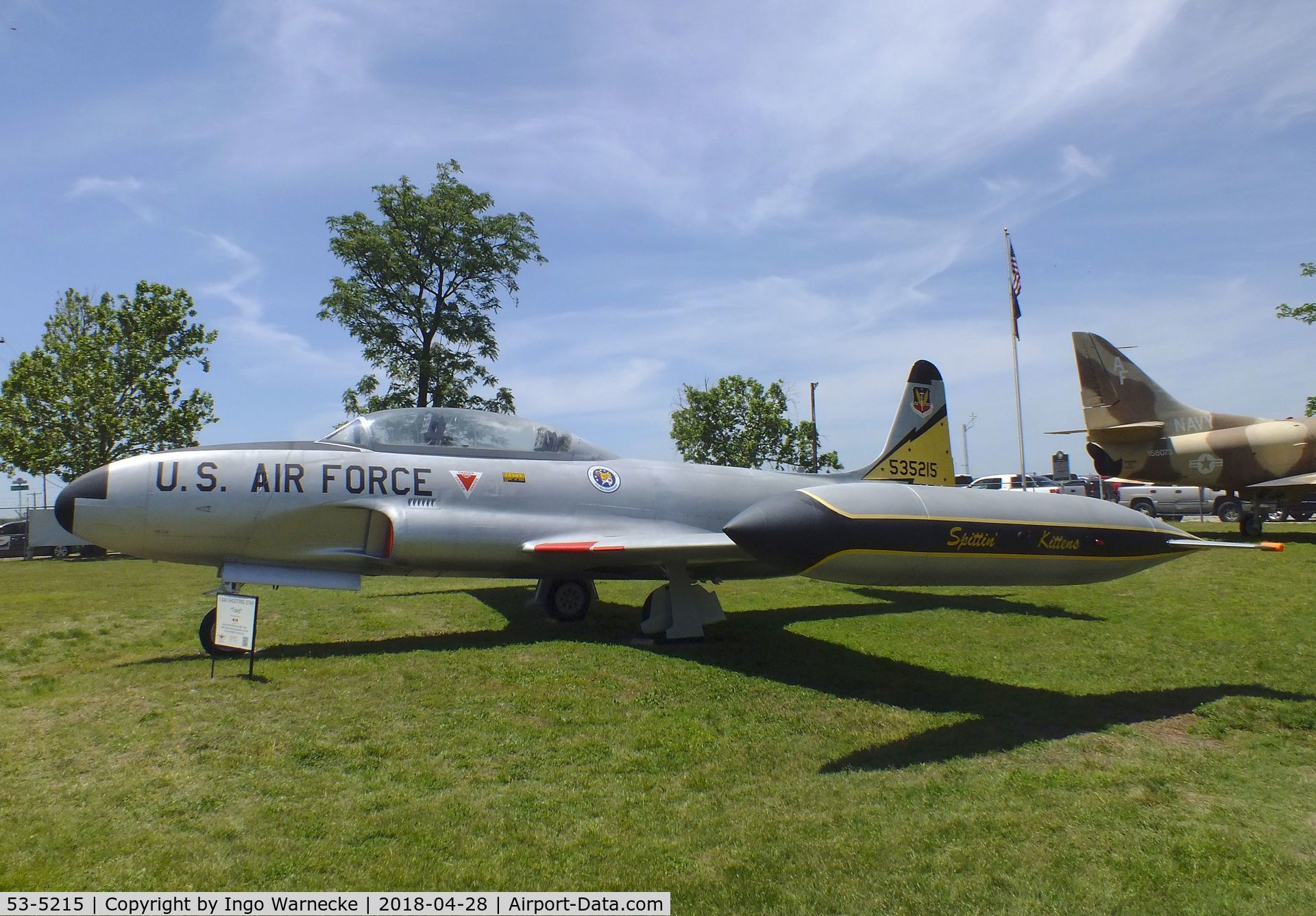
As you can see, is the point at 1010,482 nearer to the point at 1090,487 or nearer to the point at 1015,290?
the point at 1090,487

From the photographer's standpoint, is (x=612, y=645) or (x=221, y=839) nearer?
(x=221, y=839)

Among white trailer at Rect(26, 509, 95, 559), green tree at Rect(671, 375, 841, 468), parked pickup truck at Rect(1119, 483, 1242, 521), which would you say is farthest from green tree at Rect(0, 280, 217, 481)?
parked pickup truck at Rect(1119, 483, 1242, 521)

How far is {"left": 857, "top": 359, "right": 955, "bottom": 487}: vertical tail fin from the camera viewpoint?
13.9 meters

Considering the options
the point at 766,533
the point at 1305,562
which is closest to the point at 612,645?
the point at 766,533

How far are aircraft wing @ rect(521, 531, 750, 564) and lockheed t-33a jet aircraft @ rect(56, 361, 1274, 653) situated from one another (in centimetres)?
3

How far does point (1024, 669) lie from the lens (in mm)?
8117

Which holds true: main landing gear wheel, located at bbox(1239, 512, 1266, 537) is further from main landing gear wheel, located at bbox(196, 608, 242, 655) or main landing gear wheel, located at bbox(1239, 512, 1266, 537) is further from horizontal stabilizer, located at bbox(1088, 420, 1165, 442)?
main landing gear wheel, located at bbox(196, 608, 242, 655)

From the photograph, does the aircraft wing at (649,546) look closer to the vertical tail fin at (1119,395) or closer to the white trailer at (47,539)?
the vertical tail fin at (1119,395)

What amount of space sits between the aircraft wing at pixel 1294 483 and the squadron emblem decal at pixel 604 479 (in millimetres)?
17630

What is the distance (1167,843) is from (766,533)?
3.05m

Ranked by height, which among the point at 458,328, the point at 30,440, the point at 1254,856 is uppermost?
the point at 458,328

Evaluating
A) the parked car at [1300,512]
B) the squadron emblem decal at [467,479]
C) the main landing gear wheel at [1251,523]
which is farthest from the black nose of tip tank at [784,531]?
the parked car at [1300,512]

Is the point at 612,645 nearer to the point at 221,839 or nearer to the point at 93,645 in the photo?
the point at 221,839

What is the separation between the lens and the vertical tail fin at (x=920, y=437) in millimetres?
13906
